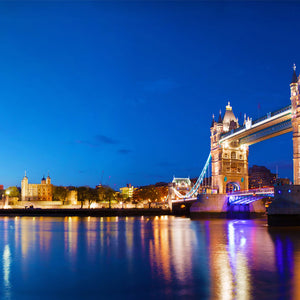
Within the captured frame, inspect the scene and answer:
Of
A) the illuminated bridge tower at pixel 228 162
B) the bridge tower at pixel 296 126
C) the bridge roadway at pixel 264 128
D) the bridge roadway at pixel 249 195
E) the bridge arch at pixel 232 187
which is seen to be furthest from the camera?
the bridge arch at pixel 232 187

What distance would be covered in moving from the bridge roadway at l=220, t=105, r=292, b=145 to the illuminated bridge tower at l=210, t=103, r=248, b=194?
1.50m

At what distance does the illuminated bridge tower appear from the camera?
195 feet

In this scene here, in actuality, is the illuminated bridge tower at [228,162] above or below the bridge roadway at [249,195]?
above

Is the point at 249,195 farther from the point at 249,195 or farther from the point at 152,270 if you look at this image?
the point at 152,270

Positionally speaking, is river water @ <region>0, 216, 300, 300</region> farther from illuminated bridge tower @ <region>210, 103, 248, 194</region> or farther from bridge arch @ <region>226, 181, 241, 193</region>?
bridge arch @ <region>226, 181, 241, 193</region>

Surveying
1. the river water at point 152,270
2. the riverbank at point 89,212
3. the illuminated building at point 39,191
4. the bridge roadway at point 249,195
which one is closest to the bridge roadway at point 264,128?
Result: the bridge roadway at point 249,195

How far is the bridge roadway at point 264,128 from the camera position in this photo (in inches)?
1639

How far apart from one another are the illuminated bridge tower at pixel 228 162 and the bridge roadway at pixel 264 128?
4.94ft

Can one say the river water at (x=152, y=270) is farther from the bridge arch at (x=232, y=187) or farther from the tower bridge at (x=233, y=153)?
the bridge arch at (x=232, y=187)

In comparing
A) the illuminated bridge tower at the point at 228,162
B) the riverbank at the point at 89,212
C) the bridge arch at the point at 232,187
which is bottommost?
the riverbank at the point at 89,212

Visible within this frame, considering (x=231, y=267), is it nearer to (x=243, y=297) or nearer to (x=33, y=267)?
(x=243, y=297)

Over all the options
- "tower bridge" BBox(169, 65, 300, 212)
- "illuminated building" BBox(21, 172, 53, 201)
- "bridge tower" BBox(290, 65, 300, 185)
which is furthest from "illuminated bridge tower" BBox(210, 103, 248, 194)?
"illuminated building" BBox(21, 172, 53, 201)

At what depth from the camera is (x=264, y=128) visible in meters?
48.2

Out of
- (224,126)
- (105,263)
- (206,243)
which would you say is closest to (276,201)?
(206,243)
